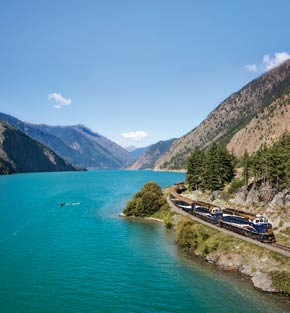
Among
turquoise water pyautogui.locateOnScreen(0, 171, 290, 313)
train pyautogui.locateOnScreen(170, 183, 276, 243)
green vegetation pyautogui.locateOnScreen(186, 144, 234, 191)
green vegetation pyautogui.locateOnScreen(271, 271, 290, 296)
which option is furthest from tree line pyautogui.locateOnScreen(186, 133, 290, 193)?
green vegetation pyautogui.locateOnScreen(271, 271, 290, 296)

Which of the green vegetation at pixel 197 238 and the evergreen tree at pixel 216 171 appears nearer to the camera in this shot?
the green vegetation at pixel 197 238

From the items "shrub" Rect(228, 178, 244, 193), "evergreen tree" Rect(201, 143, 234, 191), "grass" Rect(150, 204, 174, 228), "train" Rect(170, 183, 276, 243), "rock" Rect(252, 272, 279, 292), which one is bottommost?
"rock" Rect(252, 272, 279, 292)

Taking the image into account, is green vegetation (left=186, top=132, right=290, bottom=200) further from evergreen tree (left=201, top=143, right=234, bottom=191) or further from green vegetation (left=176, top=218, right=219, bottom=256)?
green vegetation (left=176, top=218, right=219, bottom=256)

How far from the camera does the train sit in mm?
61469

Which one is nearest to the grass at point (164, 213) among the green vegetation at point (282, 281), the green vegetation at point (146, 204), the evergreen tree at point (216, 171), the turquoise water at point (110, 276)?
the green vegetation at point (146, 204)

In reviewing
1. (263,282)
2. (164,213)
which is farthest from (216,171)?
(263,282)

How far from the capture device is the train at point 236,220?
61.5 m

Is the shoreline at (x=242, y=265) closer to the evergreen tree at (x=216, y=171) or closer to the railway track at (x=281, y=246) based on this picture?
the railway track at (x=281, y=246)

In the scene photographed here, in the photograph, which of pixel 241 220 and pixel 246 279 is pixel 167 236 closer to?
pixel 241 220

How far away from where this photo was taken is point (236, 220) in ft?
240

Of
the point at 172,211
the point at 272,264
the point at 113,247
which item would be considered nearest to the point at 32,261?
the point at 113,247

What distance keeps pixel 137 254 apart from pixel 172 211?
1462 inches

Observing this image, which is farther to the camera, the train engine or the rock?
the train engine

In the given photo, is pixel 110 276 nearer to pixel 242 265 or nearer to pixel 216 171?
pixel 242 265
